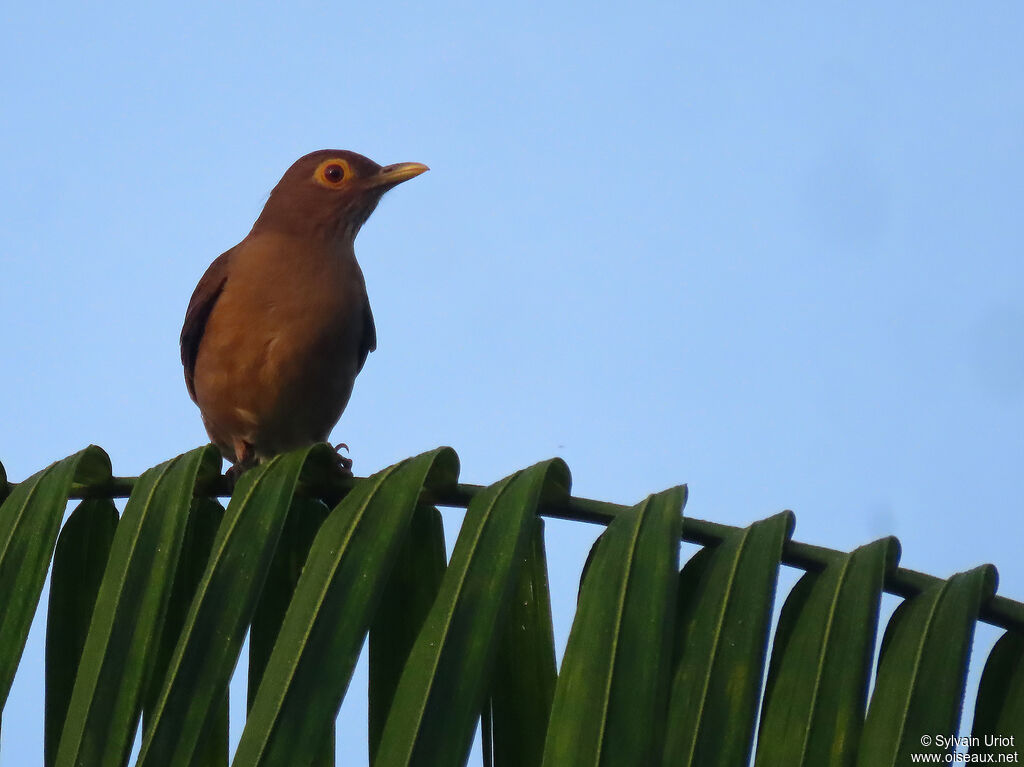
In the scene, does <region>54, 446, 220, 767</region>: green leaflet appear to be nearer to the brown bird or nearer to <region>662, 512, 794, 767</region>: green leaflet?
<region>662, 512, 794, 767</region>: green leaflet

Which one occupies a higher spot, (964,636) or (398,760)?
(964,636)

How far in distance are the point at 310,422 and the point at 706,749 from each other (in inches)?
112

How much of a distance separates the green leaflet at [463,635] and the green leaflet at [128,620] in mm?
508

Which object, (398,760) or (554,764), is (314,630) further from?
(554,764)

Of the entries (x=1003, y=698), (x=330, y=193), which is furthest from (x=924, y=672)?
(x=330, y=193)

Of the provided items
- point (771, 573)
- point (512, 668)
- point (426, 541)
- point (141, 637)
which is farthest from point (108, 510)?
point (771, 573)

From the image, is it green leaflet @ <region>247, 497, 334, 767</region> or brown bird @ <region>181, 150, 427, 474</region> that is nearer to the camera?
green leaflet @ <region>247, 497, 334, 767</region>

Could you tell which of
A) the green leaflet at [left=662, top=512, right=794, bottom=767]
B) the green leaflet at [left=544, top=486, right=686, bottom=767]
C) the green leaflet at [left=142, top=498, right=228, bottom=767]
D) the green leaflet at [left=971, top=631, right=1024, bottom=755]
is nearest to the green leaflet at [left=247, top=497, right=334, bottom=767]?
the green leaflet at [left=142, top=498, right=228, bottom=767]

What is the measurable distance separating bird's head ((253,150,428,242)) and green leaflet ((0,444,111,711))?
272 centimetres

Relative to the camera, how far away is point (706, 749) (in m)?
2.09

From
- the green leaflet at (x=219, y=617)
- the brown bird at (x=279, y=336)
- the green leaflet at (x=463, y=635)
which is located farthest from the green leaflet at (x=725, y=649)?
the brown bird at (x=279, y=336)

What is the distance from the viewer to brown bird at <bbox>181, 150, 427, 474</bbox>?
4.52m

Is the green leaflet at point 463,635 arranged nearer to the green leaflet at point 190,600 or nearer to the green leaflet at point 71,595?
the green leaflet at point 190,600

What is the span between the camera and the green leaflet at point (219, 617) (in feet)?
6.95
